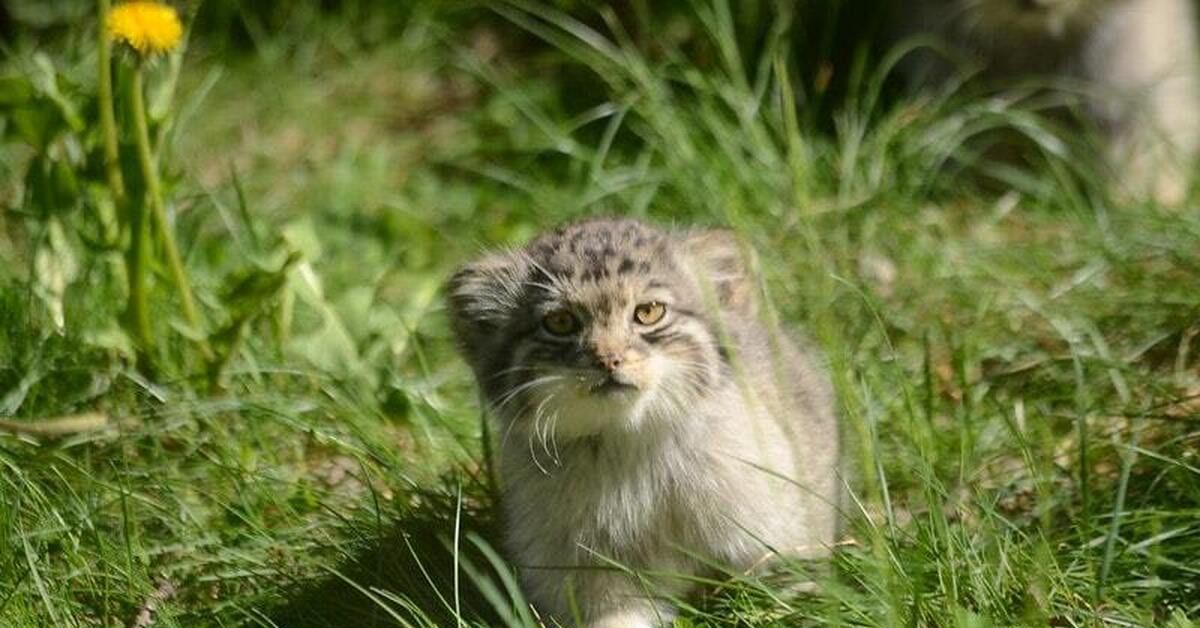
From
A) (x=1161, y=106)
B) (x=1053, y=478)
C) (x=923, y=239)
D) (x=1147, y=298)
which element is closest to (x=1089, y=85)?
(x=1161, y=106)

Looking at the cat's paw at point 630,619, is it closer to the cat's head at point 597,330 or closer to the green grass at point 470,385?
the green grass at point 470,385

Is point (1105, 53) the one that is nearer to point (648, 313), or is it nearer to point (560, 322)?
point (648, 313)

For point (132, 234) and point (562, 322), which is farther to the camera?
point (132, 234)

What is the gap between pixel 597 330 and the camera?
149 inches

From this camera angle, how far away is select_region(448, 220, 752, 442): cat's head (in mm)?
3766

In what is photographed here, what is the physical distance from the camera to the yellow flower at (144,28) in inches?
171

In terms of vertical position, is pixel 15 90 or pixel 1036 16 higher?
pixel 15 90

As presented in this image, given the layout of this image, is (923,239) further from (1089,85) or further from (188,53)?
(188,53)

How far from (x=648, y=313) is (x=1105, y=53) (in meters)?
3.44

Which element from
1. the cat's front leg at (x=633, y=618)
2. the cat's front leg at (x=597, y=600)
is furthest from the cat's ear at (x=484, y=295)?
the cat's front leg at (x=633, y=618)

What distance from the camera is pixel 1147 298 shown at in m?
5.16

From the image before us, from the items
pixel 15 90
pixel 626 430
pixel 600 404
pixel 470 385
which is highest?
pixel 15 90

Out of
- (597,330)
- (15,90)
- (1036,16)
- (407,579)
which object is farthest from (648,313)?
(1036,16)

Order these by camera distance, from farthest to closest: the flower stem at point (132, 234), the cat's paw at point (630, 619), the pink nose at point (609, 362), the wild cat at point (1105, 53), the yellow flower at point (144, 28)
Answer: the wild cat at point (1105, 53) < the flower stem at point (132, 234) < the yellow flower at point (144, 28) < the cat's paw at point (630, 619) < the pink nose at point (609, 362)
